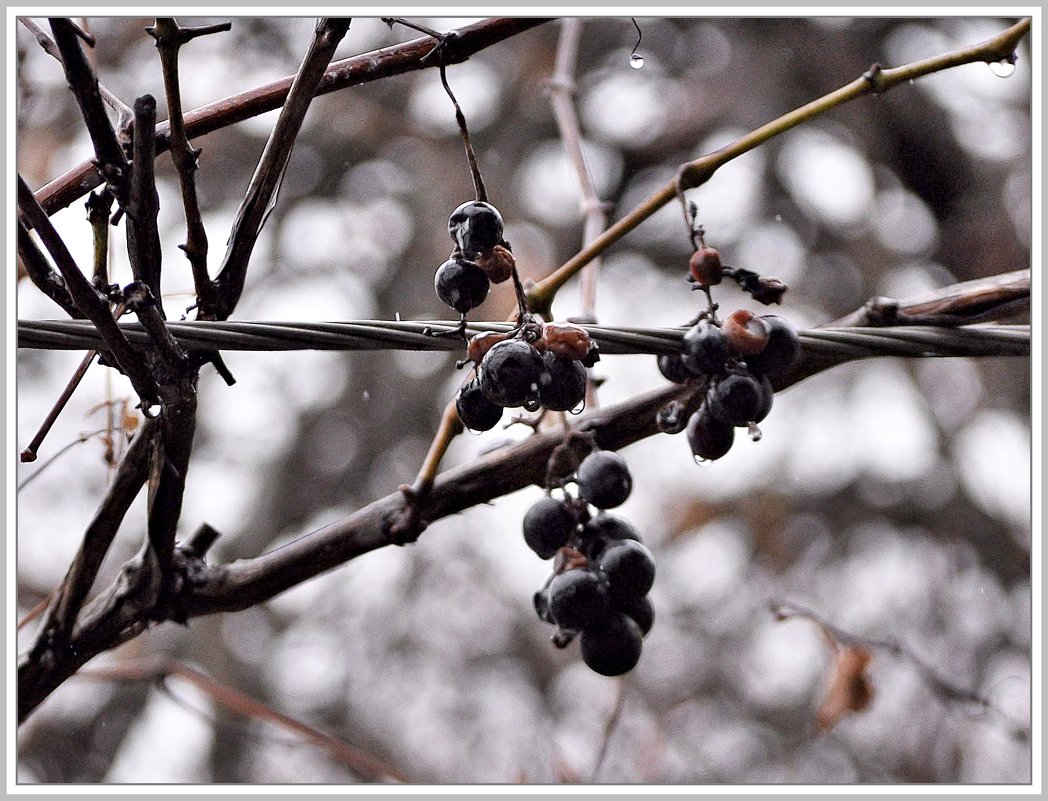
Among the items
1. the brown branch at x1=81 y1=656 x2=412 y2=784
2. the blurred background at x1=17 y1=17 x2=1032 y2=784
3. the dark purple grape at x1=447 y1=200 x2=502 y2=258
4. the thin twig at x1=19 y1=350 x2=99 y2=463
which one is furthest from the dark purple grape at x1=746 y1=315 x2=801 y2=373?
the blurred background at x1=17 y1=17 x2=1032 y2=784

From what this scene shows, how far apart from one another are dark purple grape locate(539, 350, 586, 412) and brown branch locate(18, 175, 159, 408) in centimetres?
34

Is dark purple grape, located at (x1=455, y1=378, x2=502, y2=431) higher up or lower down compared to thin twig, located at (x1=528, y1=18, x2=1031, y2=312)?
lower down

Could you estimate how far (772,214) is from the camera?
13.0 feet

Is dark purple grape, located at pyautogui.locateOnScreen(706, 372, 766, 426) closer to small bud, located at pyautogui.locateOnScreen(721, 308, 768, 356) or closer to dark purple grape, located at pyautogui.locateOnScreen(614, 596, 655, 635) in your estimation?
small bud, located at pyautogui.locateOnScreen(721, 308, 768, 356)

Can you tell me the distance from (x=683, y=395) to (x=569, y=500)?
189 mm

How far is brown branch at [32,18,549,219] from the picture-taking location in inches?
32.1

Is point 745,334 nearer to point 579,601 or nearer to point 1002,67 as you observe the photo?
point 579,601

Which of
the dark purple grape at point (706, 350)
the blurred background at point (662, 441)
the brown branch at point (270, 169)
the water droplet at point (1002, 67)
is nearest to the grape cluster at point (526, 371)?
the dark purple grape at point (706, 350)

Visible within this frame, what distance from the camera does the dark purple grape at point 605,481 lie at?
0.75 metres

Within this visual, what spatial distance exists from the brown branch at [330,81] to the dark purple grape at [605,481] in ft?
1.28

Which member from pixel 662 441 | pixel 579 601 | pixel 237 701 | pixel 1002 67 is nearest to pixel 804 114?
pixel 1002 67

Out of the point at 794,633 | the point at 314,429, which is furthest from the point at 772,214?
the point at 314,429

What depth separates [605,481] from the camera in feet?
2.47

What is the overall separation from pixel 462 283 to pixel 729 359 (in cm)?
25
